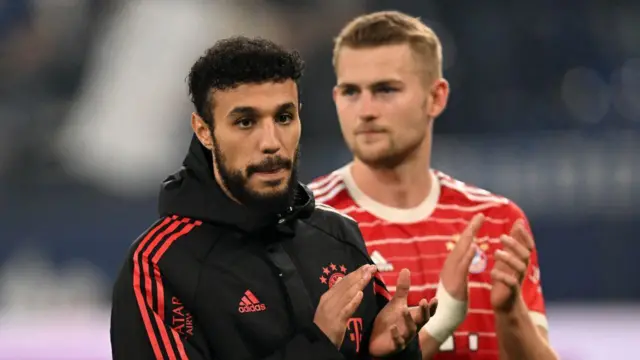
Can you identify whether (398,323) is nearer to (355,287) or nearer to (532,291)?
(355,287)

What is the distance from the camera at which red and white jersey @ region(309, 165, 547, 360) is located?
354 cm

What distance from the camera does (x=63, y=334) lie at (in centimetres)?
635

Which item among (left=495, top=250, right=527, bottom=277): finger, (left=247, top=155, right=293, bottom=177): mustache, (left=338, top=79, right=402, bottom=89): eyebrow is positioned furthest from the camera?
(left=338, top=79, right=402, bottom=89): eyebrow

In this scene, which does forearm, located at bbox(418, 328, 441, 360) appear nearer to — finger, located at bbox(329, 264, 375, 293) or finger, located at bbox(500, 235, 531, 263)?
finger, located at bbox(500, 235, 531, 263)

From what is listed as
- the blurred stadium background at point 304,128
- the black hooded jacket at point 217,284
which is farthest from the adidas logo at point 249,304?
the blurred stadium background at point 304,128

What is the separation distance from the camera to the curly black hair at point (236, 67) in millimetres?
2549

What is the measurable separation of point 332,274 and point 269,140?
37 centimetres

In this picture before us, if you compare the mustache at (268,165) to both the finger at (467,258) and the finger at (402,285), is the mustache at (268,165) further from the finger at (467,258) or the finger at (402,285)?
the finger at (467,258)

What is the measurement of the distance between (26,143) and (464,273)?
4.78 meters

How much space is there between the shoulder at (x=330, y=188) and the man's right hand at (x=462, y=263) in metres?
0.49

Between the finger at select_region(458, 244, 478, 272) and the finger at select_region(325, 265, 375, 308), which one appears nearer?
the finger at select_region(325, 265, 375, 308)

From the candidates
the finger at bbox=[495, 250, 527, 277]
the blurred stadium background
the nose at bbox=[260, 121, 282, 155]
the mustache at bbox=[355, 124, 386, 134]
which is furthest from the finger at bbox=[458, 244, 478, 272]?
A: the blurred stadium background

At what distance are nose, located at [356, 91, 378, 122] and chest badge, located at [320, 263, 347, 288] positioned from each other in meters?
0.94

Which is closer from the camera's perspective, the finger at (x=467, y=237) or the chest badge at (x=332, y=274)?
the chest badge at (x=332, y=274)
